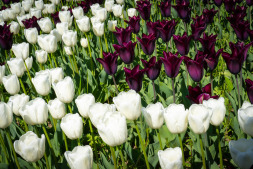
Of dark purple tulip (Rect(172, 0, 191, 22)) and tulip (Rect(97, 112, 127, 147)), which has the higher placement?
dark purple tulip (Rect(172, 0, 191, 22))

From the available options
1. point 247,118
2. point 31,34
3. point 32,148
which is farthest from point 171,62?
point 31,34

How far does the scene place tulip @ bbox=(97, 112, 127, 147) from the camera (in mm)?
1203

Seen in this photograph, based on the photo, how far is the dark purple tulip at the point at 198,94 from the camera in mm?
1461

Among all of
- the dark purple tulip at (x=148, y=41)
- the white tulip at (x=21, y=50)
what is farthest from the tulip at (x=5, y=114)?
the white tulip at (x=21, y=50)

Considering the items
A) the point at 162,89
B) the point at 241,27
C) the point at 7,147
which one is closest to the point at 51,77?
the point at 7,147

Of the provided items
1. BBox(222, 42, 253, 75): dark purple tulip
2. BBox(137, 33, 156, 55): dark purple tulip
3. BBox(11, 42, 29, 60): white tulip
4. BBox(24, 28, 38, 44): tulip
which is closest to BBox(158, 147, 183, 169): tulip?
BBox(222, 42, 253, 75): dark purple tulip

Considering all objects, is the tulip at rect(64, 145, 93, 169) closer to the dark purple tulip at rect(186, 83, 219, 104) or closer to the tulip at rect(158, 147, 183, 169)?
the tulip at rect(158, 147, 183, 169)

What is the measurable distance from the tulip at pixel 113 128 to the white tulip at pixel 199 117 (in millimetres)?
325

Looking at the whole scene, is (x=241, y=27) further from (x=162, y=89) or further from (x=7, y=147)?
(x=7, y=147)

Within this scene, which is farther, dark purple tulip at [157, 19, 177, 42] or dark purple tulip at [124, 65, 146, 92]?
dark purple tulip at [157, 19, 177, 42]

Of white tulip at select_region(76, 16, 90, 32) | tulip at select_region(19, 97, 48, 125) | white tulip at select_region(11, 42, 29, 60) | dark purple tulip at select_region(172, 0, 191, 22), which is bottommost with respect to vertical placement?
tulip at select_region(19, 97, 48, 125)

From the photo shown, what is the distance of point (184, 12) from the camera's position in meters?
2.95

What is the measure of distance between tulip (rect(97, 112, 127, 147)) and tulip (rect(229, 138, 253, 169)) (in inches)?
19.4

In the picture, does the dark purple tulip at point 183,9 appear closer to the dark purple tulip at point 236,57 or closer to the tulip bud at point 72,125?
the dark purple tulip at point 236,57
